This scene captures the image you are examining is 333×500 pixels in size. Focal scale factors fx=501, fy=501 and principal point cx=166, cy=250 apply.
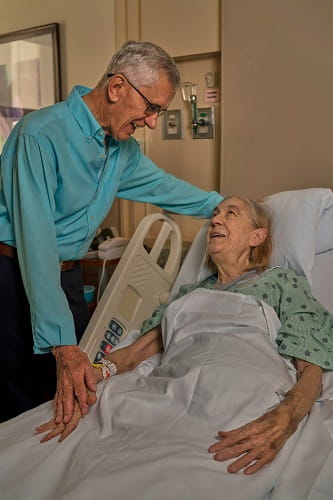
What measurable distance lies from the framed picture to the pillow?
2.21 meters

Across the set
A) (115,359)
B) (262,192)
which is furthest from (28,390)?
(262,192)

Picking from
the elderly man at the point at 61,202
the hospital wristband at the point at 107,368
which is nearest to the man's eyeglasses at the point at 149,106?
the elderly man at the point at 61,202

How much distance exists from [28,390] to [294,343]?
1.07 m

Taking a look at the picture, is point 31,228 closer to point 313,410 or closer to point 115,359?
point 115,359

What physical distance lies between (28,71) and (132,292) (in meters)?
2.39

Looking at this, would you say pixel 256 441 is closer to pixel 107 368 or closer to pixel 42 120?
pixel 107 368

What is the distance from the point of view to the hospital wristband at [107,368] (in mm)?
1610

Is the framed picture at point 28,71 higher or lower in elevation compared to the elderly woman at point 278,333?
higher

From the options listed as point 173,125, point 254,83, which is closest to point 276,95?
point 254,83

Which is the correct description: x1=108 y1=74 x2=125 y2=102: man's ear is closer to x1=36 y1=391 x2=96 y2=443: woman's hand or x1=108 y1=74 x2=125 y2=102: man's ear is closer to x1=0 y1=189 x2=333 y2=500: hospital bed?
x1=0 y1=189 x2=333 y2=500: hospital bed

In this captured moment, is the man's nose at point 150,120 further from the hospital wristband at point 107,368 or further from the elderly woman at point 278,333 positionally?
the hospital wristband at point 107,368

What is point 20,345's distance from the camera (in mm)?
1839

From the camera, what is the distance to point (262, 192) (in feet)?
8.62

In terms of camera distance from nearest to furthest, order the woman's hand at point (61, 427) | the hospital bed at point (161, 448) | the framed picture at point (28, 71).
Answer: the hospital bed at point (161, 448) → the woman's hand at point (61, 427) → the framed picture at point (28, 71)
